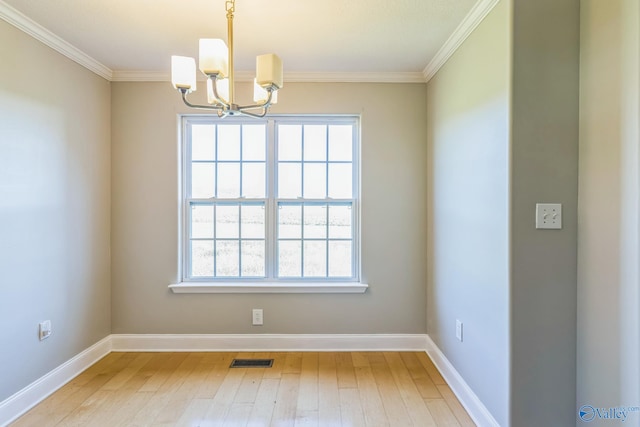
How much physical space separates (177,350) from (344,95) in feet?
8.51

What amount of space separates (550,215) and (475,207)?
17.4 inches

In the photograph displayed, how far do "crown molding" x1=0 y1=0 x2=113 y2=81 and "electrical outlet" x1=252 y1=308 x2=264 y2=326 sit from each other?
7.53ft

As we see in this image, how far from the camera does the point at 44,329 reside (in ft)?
7.15

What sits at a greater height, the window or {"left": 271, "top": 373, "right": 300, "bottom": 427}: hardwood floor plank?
the window

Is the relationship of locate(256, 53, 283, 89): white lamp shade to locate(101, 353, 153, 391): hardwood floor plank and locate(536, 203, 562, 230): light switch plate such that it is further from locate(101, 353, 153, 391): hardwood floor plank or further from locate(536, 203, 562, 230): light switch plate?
locate(101, 353, 153, 391): hardwood floor plank

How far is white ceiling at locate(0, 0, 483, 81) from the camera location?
73.3 inches

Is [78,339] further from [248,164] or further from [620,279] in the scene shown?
[620,279]

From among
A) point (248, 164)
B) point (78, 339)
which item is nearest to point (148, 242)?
point (78, 339)

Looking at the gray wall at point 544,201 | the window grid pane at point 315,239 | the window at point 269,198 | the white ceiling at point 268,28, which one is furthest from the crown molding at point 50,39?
the gray wall at point 544,201

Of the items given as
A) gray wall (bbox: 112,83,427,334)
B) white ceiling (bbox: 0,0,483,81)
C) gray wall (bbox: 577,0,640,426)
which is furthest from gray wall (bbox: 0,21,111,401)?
gray wall (bbox: 577,0,640,426)

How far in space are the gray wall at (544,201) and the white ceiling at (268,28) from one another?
19.3 inches

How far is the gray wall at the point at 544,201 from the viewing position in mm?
1572

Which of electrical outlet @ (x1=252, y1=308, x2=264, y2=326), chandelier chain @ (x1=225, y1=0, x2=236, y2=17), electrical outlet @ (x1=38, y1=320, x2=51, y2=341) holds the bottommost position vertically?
electrical outlet @ (x1=252, y1=308, x2=264, y2=326)

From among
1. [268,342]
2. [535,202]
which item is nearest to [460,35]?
[535,202]
